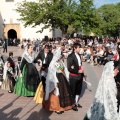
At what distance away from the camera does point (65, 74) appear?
7.15 metres

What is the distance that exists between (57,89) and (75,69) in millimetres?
694

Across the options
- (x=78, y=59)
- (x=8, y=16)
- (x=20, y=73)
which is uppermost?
(x=8, y=16)

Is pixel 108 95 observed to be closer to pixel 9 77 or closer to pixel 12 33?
pixel 9 77

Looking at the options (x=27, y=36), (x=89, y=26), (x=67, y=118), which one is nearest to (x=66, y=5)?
(x=89, y=26)

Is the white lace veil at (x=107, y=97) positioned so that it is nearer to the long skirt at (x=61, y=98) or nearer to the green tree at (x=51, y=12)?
the long skirt at (x=61, y=98)

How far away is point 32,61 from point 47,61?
0.59 meters

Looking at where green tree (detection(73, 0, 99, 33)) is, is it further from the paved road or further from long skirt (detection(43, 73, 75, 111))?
long skirt (detection(43, 73, 75, 111))

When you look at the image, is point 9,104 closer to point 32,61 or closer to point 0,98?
point 0,98

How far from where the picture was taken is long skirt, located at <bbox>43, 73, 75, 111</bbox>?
6746mm

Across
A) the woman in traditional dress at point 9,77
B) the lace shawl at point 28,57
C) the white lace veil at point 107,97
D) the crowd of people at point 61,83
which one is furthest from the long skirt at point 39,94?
the white lace veil at point 107,97

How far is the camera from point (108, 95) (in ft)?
15.3

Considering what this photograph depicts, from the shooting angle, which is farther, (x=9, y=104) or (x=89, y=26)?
(x=89, y=26)

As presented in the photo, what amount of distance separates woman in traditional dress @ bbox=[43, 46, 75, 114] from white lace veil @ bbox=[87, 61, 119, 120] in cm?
195

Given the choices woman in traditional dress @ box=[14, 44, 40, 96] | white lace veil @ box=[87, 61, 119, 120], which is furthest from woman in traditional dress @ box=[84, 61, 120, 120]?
woman in traditional dress @ box=[14, 44, 40, 96]
